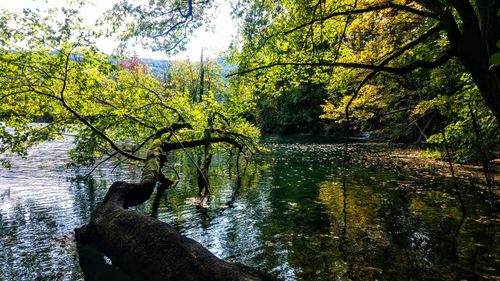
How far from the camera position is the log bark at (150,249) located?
476 centimetres

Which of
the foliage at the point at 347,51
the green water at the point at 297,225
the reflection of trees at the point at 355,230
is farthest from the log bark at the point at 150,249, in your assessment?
the reflection of trees at the point at 355,230

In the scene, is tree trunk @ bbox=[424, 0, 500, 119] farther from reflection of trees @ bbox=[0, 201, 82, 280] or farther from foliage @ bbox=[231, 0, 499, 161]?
reflection of trees @ bbox=[0, 201, 82, 280]

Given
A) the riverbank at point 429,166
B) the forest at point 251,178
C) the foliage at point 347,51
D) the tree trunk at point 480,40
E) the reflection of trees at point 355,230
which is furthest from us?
the riverbank at point 429,166

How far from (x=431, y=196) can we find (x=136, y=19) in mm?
13249

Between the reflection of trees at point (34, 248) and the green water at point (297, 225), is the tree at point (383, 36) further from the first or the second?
the reflection of trees at point (34, 248)

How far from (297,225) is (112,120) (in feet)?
28.4

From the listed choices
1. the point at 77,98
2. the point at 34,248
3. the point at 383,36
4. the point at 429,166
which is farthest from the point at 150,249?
the point at 429,166

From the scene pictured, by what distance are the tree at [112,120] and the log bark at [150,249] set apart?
2 cm

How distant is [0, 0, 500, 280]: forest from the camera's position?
582 cm

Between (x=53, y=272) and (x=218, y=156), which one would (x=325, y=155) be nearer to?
(x=218, y=156)

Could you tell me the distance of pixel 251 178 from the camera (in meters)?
20.2

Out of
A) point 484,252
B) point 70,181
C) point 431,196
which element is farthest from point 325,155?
point 484,252

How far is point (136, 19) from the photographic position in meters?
11.0

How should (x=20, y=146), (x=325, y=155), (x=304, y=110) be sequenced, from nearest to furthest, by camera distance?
(x=20, y=146) < (x=325, y=155) < (x=304, y=110)
